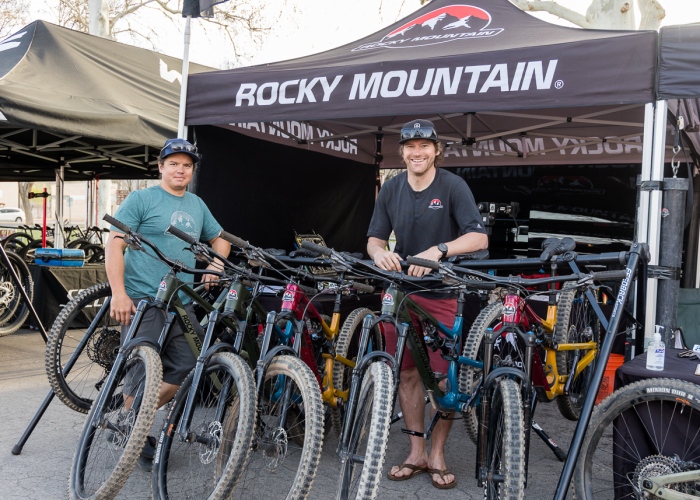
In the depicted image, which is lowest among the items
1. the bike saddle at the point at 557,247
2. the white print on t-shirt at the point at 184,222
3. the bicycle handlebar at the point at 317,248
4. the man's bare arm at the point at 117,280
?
the man's bare arm at the point at 117,280

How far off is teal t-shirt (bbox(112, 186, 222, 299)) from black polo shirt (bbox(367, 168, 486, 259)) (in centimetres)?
106

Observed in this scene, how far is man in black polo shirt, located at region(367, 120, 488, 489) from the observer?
12.1ft

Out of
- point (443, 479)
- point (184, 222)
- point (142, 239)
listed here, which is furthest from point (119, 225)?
point (443, 479)

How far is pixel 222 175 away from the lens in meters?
6.06

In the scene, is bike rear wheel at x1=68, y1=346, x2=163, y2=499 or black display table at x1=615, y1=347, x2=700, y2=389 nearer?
black display table at x1=615, y1=347, x2=700, y2=389

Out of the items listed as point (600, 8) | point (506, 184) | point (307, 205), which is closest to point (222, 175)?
point (307, 205)

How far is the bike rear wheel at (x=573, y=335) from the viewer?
14.7 feet

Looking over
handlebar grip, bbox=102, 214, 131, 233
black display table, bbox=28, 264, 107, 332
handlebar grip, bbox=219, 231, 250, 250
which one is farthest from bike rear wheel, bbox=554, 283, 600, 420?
black display table, bbox=28, 264, 107, 332

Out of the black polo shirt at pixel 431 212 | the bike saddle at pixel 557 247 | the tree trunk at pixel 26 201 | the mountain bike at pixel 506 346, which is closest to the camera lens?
the mountain bike at pixel 506 346

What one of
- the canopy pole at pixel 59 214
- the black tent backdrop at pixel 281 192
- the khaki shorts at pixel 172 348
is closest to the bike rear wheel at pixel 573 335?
the khaki shorts at pixel 172 348

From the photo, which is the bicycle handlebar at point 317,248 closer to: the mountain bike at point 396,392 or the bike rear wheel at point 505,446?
the mountain bike at point 396,392

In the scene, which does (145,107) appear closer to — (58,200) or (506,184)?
(58,200)

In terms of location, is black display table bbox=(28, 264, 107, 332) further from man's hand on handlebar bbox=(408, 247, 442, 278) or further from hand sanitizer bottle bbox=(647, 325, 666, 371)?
hand sanitizer bottle bbox=(647, 325, 666, 371)

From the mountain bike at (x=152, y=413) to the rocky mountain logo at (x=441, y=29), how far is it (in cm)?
295
